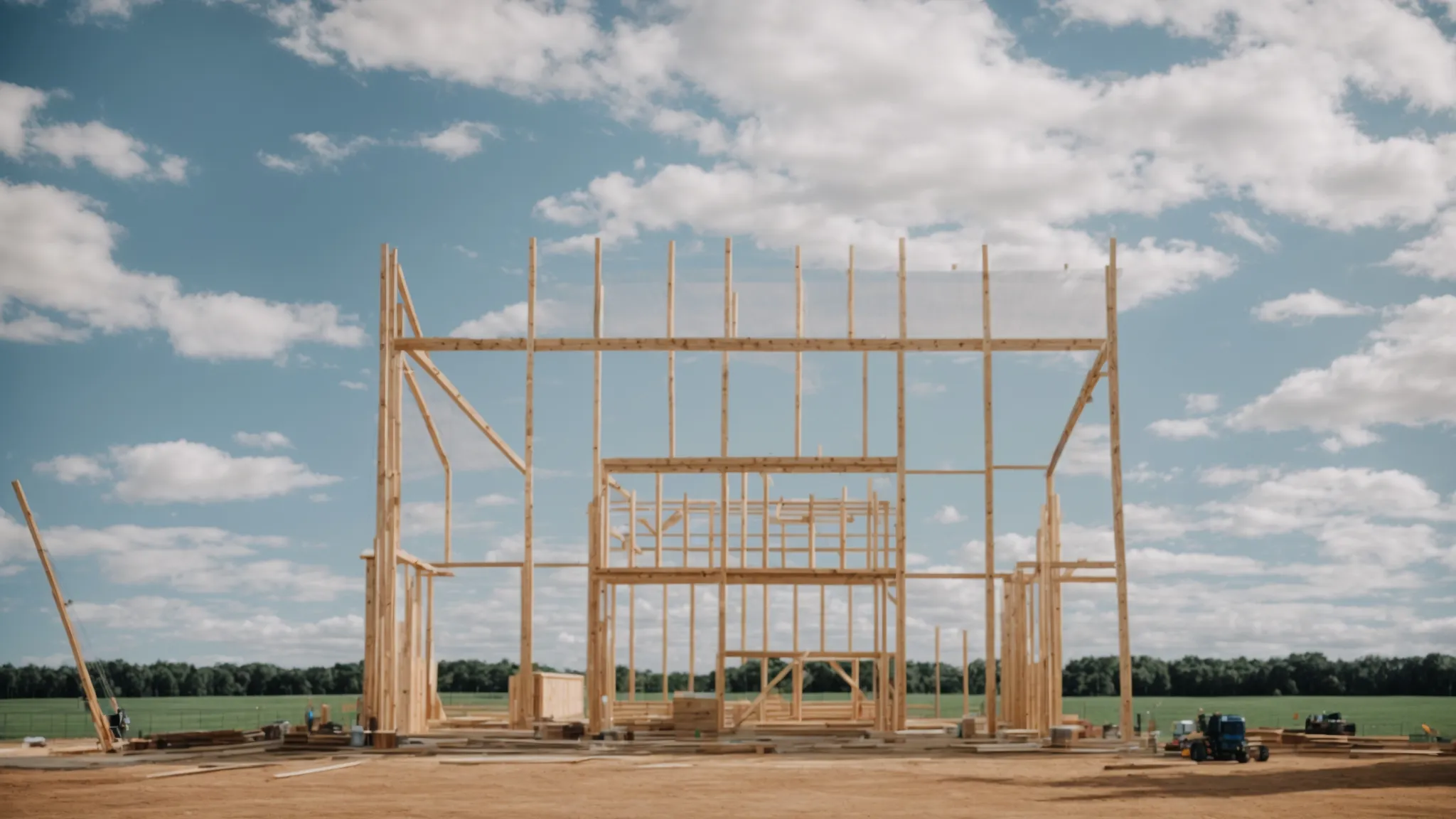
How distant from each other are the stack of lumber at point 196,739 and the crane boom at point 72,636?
2.97ft

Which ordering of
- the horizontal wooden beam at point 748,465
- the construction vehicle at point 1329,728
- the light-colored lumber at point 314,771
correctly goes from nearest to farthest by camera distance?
1. the light-colored lumber at point 314,771
2. the horizontal wooden beam at point 748,465
3. the construction vehicle at point 1329,728

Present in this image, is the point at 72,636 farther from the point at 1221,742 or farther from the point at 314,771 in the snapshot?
the point at 1221,742

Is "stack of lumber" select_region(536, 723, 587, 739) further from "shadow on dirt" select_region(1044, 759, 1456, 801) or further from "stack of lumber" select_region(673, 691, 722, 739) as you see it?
"shadow on dirt" select_region(1044, 759, 1456, 801)

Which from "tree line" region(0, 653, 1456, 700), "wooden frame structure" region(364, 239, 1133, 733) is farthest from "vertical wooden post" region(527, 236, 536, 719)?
"tree line" region(0, 653, 1456, 700)

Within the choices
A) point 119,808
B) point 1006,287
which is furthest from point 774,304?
point 119,808

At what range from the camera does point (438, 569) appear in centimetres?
3300

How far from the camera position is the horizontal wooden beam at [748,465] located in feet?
97.8

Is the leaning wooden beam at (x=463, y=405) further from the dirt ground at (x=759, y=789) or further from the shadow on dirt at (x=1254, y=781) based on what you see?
the shadow on dirt at (x=1254, y=781)

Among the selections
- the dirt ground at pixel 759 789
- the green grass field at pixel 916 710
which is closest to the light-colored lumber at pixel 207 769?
the dirt ground at pixel 759 789

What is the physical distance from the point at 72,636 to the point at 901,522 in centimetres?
1601

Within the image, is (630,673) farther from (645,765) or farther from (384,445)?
(645,765)

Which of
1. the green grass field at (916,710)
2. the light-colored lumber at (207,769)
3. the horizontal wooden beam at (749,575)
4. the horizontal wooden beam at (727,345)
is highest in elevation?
the horizontal wooden beam at (727,345)

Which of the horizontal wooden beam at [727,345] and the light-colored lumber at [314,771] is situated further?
the horizontal wooden beam at [727,345]

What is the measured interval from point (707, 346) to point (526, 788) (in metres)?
13.3
